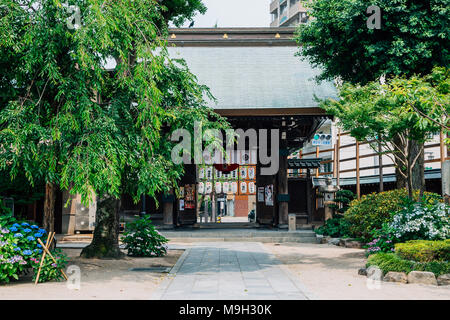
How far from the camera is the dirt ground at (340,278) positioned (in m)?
6.83

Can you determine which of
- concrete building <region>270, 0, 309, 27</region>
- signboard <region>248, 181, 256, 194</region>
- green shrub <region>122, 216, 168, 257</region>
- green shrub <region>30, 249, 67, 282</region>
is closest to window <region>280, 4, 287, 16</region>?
concrete building <region>270, 0, 309, 27</region>

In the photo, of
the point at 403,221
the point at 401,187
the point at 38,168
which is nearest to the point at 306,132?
the point at 401,187

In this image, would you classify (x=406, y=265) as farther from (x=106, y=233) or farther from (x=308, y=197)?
(x=308, y=197)

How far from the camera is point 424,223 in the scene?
9.66 m

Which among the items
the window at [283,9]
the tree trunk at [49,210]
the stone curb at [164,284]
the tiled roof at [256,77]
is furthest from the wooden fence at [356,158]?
the window at [283,9]

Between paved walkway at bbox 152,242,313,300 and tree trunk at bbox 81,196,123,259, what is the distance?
1.73 metres

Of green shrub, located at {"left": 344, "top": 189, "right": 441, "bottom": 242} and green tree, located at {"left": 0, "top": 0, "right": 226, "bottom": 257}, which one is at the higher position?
green tree, located at {"left": 0, "top": 0, "right": 226, "bottom": 257}

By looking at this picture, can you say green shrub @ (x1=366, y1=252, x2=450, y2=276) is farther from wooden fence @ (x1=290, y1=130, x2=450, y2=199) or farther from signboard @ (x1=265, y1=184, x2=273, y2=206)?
signboard @ (x1=265, y1=184, x2=273, y2=206)

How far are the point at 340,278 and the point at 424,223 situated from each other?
2535 mm

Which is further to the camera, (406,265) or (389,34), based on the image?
(389,34)

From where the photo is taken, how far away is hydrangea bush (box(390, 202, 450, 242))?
948 centimetres

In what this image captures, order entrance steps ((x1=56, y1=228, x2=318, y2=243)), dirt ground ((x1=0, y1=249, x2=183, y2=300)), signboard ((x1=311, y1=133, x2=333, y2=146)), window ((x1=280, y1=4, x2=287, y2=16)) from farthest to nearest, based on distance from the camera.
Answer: window ((x1=280, y1=4, x2=287, y2=16))
signboard ((x1=311, y1=133, x2=333, y2=146))
entrance steps ((x1=56, y1=228, x2=318, y2=243))
dirt ground ((x1=0, y1=249, x2=183, y2=300))

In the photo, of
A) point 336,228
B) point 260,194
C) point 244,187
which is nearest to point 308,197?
point 260,194

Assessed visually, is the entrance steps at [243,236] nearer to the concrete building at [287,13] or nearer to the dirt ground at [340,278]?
the dirt ground at [340,278]
